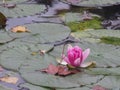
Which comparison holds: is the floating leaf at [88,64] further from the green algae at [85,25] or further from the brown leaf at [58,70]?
the green algae at [85,25]

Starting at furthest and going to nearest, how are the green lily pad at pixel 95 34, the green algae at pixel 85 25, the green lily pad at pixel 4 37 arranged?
the green algae at pixel 85 25, the green lily pad at pixel 95 34, the green lily pad at pixel 4 37

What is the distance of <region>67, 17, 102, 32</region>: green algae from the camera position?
278 cm

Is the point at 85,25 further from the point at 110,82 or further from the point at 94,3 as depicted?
the point at 110,82

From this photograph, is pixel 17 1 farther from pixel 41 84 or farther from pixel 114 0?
pixel 41 84

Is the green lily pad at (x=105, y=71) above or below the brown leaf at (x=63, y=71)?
below

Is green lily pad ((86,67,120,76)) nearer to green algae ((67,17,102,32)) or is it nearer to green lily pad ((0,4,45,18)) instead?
green algae ((67,17,102,32))

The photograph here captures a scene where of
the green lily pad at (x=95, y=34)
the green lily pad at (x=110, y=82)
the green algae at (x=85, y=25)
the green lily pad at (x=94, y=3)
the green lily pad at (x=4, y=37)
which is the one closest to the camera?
the green lily pad at (x=110, y=82)

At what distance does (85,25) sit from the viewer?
2836mm

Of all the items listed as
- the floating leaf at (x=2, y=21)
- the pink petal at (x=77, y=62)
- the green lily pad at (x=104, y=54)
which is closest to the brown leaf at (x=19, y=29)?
the floating leaf at (x=2, y=21)

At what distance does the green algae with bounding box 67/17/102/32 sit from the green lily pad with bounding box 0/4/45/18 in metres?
0.37

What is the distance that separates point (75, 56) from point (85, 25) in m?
0.80

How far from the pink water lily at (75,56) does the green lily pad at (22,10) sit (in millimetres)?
994

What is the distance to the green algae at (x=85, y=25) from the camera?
2777 millimetres

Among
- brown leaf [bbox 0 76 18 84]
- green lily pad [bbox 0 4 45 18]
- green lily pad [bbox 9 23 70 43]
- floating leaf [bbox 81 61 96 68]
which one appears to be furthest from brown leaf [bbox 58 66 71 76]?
green lily pad [bbox 0 4 45 18]
